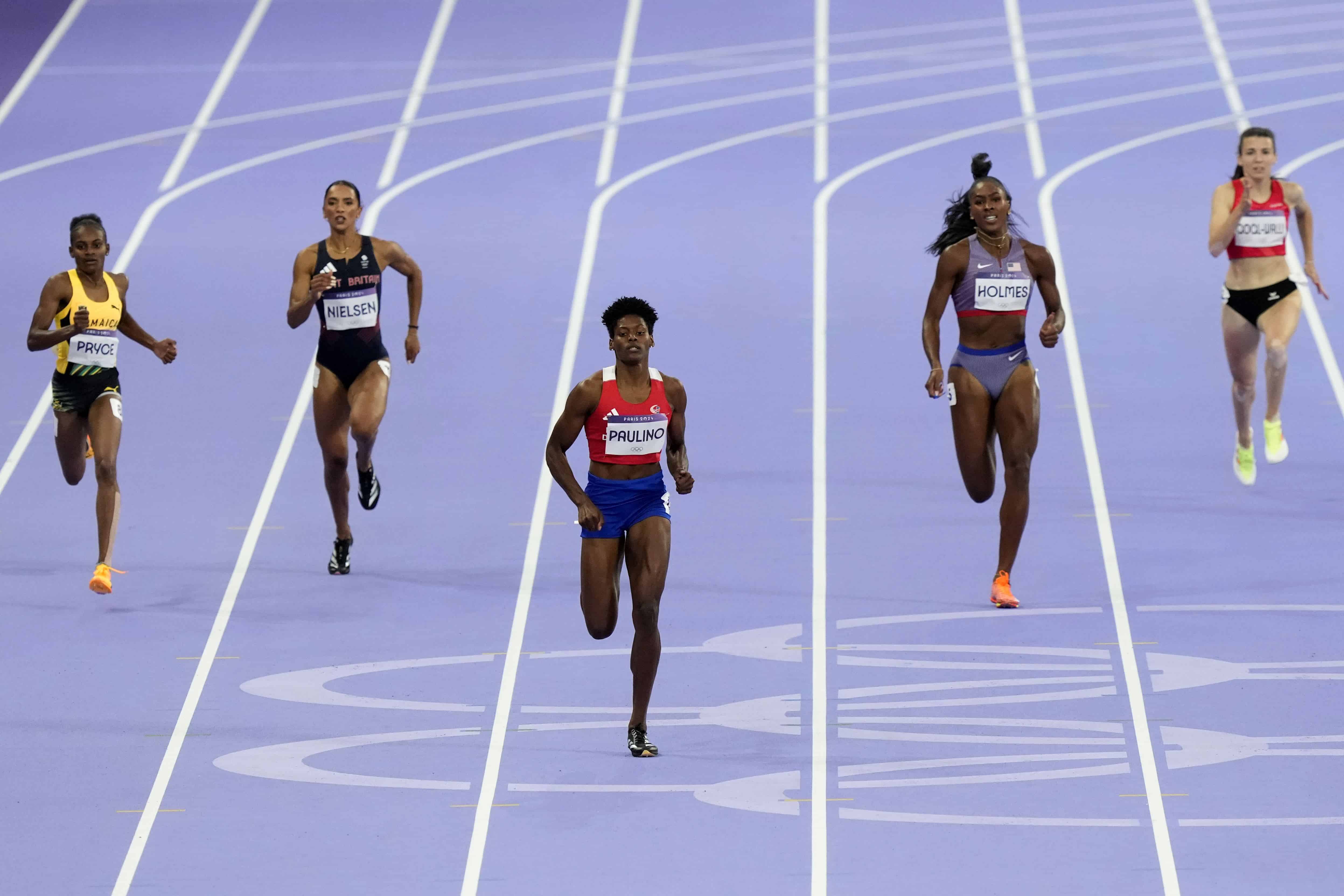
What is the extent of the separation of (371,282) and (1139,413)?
4.54 m

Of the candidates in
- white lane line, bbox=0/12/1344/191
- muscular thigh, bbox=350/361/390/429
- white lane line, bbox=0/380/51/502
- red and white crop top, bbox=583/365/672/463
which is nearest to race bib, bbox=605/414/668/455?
red and white crop top, bbox=583/365/672/463

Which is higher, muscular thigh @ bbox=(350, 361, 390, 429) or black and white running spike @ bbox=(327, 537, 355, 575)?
muscular thigh @ bbox=(350, 361, 390, 429)

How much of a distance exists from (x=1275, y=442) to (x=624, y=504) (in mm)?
4700

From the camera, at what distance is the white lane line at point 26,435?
36.9 ft

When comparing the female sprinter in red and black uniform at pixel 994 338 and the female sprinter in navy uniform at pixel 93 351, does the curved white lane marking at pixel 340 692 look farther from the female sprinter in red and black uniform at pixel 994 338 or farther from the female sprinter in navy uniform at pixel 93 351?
the female sprinter in red and black uniform at pixel 994 338

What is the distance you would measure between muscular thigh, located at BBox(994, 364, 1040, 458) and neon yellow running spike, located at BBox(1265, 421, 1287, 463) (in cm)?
229

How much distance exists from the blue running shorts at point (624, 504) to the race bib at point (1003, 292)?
2.21 meters

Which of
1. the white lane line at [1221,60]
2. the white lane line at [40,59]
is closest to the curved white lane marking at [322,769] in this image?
the white lane line at [1221,60]

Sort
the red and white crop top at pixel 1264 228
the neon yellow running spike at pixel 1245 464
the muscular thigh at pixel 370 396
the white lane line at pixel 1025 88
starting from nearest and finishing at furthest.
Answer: the muscular thigh at pixel 370 396, the red and white crop top at pixel 1264 228, the neon yellow running spike at pixel 1245 464, the white lane line at pixel 1025 88

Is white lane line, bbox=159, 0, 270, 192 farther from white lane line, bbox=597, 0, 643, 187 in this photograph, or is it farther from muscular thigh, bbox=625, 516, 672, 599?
muscular thigh, bbox=625, 516, 672, 599

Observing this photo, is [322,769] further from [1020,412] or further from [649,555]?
[1020,412]

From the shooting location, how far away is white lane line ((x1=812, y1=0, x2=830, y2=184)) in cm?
1580

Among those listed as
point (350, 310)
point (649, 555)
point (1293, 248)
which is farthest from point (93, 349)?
point (1293, 248)

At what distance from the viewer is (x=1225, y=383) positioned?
12.3 meters
